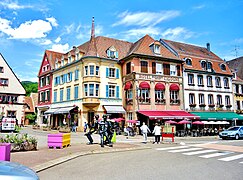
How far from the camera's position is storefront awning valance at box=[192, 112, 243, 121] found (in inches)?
1395

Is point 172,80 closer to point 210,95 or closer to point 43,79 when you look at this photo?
point 210,95

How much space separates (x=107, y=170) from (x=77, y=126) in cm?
2638

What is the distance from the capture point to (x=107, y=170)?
8688 millimetres

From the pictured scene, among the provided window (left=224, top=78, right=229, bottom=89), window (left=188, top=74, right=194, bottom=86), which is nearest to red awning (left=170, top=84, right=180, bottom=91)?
window (left=188, top=74, right=194, bottom=86)

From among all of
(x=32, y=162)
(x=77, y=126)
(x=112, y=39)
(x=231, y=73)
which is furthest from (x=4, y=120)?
(x=231, y=73)

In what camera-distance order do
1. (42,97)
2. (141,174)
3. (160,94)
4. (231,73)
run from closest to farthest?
(141,174) < (160,94) < (231,73) < (42,97)

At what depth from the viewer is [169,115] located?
104 ft

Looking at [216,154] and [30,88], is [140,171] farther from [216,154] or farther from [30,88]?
[30,88]

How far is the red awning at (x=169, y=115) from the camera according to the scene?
30.8 meters

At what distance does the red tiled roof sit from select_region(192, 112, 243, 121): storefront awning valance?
6.68m

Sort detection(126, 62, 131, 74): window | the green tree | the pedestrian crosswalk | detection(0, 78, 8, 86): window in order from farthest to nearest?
the green tree, detection(0, 78, 8, 86): window, detection(126, 62, 131, 74): window, the pedestrian crosswalk

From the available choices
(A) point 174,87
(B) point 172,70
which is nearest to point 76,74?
(B) point 172,70

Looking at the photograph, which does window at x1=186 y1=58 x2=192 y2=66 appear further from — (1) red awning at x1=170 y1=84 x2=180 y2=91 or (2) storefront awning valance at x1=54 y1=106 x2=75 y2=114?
(2) storefront awning valance at x1=54 y1=106 x2=75 y2=114

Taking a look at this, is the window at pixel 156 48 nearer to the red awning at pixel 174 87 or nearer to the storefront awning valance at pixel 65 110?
the red awning at pixel 174 87
